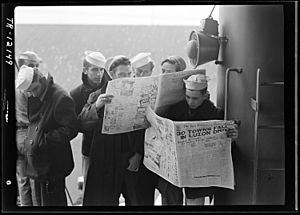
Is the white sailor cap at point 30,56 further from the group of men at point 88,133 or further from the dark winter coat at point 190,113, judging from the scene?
the dark winter coat at point 190,113

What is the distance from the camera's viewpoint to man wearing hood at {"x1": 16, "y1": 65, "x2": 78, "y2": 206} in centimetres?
173

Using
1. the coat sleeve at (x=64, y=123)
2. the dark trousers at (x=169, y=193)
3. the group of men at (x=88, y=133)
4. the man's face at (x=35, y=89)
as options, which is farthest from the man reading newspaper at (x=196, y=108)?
the man's face at (x=35, y=89)

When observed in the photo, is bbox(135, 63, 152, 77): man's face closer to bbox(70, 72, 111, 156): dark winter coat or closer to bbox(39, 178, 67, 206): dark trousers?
bbox(70, 72, 111, 156): dark winter coat

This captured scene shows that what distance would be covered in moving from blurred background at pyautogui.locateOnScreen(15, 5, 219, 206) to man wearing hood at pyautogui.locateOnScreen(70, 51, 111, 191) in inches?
0.6

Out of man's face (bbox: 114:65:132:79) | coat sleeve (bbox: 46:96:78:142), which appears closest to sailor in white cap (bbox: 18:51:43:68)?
coat sleeve (bbox: 46:96:78:142)

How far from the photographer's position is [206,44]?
1739 millimetres

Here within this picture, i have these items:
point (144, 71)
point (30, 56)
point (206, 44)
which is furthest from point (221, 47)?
point (30, 56)

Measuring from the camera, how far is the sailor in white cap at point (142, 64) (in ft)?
5.67

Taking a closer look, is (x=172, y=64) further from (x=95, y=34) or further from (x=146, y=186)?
(x=146, y=186)

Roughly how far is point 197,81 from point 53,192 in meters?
0.59

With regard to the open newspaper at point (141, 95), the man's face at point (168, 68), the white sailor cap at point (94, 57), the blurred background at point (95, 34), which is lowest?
the open newspaper at point (141, 95)

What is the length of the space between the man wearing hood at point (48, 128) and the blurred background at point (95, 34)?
0.09ft

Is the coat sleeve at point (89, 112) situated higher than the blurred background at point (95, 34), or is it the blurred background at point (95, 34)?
the blurred background at point (95, 34)
